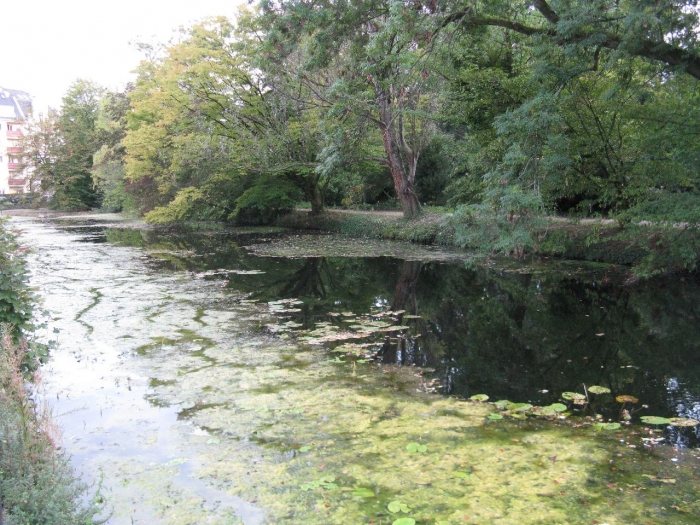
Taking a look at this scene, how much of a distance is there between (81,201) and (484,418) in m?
49.1

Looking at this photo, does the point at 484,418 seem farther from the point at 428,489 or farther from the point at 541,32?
the point at 541,32

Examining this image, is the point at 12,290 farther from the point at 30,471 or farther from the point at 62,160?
the point at 62,160

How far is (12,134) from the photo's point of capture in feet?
194

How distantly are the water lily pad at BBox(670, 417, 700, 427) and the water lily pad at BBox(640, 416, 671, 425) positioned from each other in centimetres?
5

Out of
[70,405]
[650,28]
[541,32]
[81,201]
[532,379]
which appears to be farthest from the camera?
[81,201]

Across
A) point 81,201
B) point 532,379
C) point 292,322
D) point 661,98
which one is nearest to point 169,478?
point 532,379

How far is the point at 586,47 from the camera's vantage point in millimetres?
9055

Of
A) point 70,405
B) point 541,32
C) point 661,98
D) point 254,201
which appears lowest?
point 70,405

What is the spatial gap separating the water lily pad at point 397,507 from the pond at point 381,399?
2cm

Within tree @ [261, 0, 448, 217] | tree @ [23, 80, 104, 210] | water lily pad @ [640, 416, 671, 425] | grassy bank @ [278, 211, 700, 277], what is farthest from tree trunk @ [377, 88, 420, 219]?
tree @ [23, 80, 104, 210]

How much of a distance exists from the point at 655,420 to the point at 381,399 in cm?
251

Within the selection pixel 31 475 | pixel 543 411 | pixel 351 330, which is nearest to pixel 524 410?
pixel 543 411

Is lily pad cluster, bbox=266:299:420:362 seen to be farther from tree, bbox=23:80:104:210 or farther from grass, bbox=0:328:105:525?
tree, bbox=23:80:104:210

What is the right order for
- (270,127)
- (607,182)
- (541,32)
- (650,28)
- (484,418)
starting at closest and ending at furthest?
(484,418)
(650,28)
(541,32)
(607,182)
(270,127)
